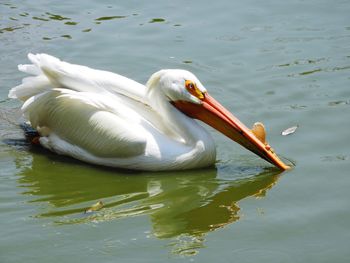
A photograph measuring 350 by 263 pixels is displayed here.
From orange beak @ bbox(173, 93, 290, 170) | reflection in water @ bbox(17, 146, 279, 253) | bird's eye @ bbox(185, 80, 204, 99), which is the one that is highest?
bird's eye @ bbox(185, 80, 204, 99)

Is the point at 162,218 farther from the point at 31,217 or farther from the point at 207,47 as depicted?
the point at 207,47

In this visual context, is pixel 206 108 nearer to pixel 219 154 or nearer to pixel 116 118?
pixel 219 154

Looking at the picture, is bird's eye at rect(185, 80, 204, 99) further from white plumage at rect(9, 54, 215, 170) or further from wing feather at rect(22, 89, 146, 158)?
wing feather at rect(22, 89, 146, 158)

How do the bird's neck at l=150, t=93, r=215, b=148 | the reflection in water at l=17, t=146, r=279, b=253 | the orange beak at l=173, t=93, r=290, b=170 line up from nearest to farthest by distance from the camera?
1. the reflection in water at l=17, t=146, r=279, b=253
2. the orange beak at l=173, t=93, r=290, b=170
3. the bird's neck at l=150, t=93, r=215, b=148

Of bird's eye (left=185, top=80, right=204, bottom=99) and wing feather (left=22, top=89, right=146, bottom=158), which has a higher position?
bird's eye (left=185, top=80, right=204, bottom=99)

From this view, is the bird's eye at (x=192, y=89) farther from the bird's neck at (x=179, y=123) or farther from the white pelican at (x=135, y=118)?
the bird's neck at (x=179, y=123)

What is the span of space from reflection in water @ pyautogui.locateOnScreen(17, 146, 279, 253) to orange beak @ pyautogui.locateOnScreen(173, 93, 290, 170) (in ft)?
0.48

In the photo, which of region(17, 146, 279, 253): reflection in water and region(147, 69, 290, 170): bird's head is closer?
region(17, 146, 279, 253): reflection in water

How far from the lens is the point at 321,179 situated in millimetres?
5766

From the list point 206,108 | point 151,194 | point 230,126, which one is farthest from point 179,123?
point 151,194

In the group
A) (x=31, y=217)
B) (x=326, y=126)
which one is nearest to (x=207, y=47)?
(x=326, y=126)

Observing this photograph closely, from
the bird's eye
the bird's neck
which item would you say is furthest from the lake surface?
the bird's eye

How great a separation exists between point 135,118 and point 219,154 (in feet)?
2.54

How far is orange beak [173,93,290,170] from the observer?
5996mm
